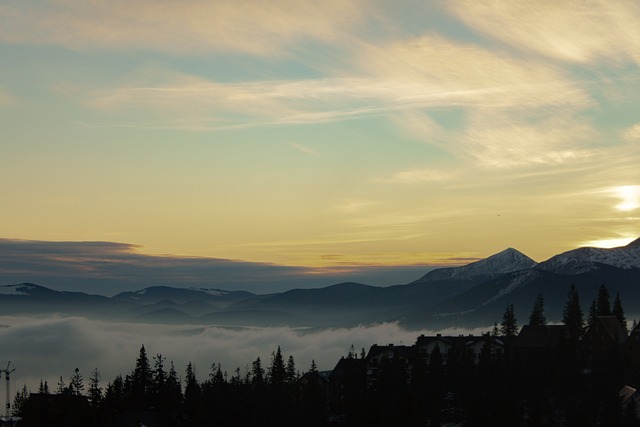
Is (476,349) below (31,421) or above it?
above

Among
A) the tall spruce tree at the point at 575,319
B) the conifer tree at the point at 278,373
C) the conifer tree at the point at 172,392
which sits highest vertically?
the tall spruce tree at the point at 575,319

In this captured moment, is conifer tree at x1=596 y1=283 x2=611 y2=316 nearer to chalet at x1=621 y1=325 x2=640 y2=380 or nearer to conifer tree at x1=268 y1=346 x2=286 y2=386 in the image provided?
chalet at x1=621 y1=325 x2=640 y2=380

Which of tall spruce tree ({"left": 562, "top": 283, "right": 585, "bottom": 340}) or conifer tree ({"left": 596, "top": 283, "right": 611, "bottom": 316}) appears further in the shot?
conifer tree ({"left": 596, "top": 283, "right": 611, "bottom": 316})

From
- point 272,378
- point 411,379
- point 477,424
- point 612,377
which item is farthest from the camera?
point 272,378

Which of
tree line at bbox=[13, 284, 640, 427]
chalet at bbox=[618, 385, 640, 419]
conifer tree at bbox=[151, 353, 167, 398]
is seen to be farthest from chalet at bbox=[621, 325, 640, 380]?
conifer tree at bbox=[151, 353, 167, 398]

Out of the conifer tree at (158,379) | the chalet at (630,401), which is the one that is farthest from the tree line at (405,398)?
the chalet at (630,401)

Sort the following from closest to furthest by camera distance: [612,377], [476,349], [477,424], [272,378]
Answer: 1. [477,424]
2. [612,377]
3. [272,378]
4. [476,349]

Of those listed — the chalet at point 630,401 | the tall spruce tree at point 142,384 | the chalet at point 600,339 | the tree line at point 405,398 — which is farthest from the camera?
the tall spruce tree at point 142,384

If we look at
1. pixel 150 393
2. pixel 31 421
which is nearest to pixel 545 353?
pixel 150 393

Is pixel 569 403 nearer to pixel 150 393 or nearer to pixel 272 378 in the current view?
pixel 272 378

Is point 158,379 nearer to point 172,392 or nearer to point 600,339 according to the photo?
point 172,392

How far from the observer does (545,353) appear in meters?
160

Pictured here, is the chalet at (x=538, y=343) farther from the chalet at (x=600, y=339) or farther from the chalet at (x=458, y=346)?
the chalet at (x=458, y=346)

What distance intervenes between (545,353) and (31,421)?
9084 centimetres
